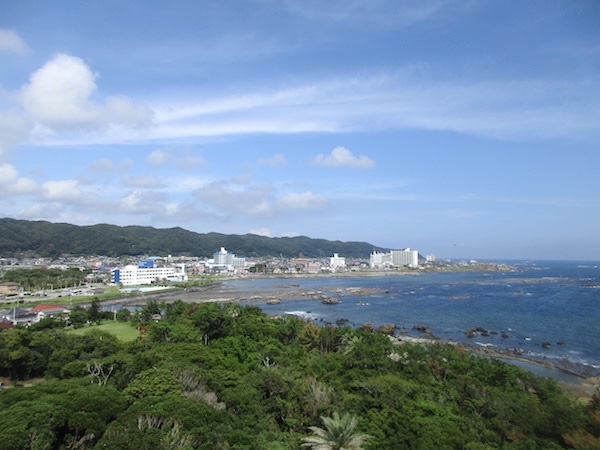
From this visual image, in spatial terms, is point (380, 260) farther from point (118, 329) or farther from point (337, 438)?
point (337, 438)

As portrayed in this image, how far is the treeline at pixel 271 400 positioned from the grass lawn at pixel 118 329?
495 cm

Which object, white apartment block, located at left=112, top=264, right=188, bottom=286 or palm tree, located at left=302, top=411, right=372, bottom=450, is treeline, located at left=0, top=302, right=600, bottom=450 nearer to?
palm tree, located at left=302, top=411, right=372, bottom=450

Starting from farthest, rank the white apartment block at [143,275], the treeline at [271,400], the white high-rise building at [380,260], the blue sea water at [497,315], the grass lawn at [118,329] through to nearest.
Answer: the white high-rise building at [380,260] → the white apartment block at [143,275] → the blue sea water at [497,315] → the grass lawn at [118,329] → the treeline at [271,400]

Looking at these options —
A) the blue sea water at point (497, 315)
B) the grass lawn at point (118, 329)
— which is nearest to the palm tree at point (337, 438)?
the grass lawn at point (118, 329)

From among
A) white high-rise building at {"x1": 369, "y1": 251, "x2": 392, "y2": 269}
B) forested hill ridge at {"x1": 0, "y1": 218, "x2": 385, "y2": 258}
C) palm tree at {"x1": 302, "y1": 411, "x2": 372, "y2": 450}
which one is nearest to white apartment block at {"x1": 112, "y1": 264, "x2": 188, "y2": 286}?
forested hill ridge at {"x1": 0, "y1": 218, "x2": 385, "y2": 258}

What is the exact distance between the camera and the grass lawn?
24375mm

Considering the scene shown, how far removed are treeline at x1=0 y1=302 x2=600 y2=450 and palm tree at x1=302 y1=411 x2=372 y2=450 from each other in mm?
34

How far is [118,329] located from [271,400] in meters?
18.7

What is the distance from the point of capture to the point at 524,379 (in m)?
14.3

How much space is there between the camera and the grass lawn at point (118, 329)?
24.4m

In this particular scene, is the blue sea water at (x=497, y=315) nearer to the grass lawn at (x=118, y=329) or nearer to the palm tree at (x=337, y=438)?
the grass lawn at (x=118, y=329)

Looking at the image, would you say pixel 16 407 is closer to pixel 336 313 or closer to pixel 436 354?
pixel 436 354

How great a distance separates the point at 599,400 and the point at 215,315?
17.6m

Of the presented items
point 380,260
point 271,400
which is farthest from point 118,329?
point 380,260
